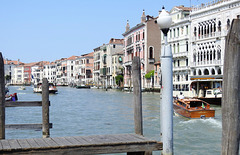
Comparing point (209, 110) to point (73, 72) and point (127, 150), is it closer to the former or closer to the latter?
point (127, 150)

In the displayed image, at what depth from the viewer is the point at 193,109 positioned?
1714 centimetres

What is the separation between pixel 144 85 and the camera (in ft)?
177

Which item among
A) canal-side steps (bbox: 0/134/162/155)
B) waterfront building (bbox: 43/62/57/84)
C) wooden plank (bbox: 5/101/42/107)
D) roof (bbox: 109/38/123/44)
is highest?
roof (bbox: 109/38/123/44)

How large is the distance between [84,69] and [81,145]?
9591 cm

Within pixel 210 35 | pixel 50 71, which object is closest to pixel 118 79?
pixel 210 35

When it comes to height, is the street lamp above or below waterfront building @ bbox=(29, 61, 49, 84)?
below

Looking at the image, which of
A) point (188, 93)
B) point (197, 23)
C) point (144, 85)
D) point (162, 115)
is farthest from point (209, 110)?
point (144, 85)

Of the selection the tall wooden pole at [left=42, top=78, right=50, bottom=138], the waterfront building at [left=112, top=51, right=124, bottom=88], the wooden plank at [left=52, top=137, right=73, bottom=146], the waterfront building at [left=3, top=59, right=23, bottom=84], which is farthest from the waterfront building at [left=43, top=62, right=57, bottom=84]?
the wooden plank at [left=52, top=137, right=73, bottom=146]

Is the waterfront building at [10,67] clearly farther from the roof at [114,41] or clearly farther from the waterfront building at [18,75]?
the roof at [114,41]

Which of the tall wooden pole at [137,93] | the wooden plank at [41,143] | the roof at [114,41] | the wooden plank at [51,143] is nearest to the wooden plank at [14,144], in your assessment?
the wooden plank at [41,143]

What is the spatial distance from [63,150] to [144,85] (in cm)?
4913

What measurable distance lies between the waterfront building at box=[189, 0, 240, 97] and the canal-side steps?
2771 centimetres

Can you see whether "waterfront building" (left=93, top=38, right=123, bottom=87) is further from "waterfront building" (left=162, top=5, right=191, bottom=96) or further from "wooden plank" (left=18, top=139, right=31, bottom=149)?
"wooden plank" (left=18, top=139, right=31, bottom=149)

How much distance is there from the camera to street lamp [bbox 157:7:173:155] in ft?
19.8
